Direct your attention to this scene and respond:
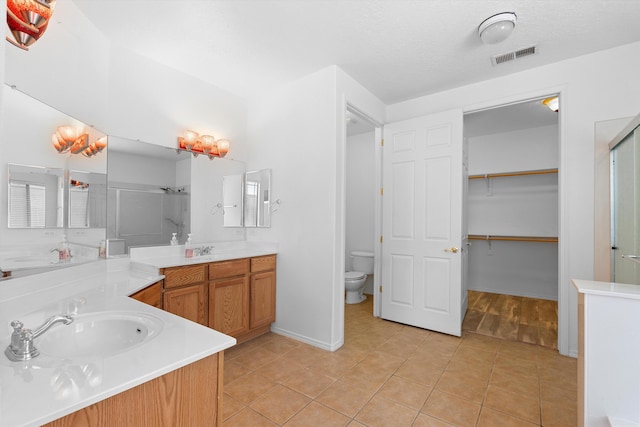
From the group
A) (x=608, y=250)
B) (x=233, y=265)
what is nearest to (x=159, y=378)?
(x=233, y=265)

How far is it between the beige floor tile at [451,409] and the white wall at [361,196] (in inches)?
107

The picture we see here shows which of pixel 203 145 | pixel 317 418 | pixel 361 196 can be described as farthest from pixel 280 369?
pixel 361 196

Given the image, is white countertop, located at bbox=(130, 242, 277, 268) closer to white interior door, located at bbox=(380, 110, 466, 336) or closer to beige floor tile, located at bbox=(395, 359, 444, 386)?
white interior door, located at bbox=(380, 110, 466, 336)

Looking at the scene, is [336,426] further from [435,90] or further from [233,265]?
[435,90]

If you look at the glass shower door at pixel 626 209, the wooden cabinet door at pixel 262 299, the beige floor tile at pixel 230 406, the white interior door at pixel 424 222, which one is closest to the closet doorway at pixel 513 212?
the white interior door at pixel 424 222

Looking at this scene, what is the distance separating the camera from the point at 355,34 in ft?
7.45

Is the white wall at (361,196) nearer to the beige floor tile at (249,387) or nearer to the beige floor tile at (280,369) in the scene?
the beige floor tile at (280,369)

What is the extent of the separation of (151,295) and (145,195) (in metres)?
1.04

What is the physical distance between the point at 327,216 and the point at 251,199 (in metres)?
1.06

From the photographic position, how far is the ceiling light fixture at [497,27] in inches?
79.5

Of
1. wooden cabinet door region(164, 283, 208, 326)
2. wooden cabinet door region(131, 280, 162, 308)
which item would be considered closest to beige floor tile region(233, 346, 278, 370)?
wooden cabinet door region(164, 283, 208, 326)

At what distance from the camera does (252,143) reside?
344 cm

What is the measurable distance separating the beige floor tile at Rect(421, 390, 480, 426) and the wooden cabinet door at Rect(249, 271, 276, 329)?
5.38 ft

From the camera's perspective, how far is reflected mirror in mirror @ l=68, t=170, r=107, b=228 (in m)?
1.76
